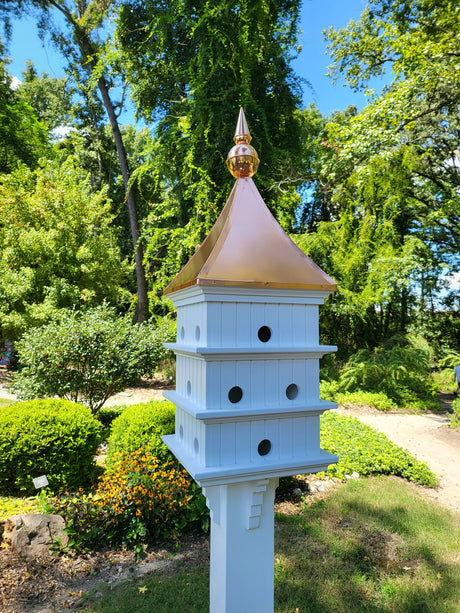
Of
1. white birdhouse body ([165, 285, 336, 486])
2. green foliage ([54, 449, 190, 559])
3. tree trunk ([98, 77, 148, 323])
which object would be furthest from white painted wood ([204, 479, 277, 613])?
tree trunk ([98, 77, 148, 323])

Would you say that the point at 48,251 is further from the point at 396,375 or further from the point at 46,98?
the point at 46,98

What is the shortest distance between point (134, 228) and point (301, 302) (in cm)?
1314

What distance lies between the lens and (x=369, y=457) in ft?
20.0

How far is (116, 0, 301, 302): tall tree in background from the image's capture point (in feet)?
27.2

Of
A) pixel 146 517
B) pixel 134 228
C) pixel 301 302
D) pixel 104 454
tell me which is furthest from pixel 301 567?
pixel 134 228

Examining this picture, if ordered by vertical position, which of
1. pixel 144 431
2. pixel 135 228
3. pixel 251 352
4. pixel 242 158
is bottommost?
pixel 144 431

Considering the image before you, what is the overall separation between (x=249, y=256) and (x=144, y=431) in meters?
3.72

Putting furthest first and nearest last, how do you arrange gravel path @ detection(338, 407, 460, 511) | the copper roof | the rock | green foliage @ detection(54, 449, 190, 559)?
gravel path @ detection(338, 407, 460, 511) → green foliage @ detection(54, 449, 190, 559) → the rock → the copper roof

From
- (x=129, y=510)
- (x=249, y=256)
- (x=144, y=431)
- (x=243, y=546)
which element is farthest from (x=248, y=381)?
(x=144, y=431)

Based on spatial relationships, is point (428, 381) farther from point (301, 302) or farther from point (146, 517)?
point (301, 302)

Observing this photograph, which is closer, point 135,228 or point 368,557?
point 368,557

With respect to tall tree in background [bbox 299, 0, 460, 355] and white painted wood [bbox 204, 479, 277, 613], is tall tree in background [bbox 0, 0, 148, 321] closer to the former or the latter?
tall tree in background [bbox 299, 0, 460, 355]

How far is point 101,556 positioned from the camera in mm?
3830

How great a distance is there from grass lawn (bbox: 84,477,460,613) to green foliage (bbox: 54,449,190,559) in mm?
641
